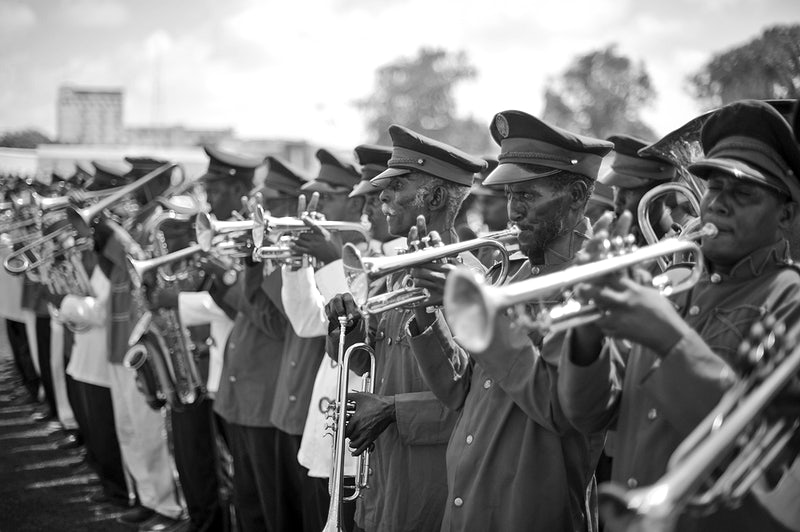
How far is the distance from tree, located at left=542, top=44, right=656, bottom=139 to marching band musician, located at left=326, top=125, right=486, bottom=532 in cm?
5278

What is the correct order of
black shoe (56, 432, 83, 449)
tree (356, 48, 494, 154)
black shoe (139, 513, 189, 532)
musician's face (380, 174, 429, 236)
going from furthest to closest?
tree (356, 48, 494, 154), black shoe (56, 432, 83, 449), black shoe (139, 513, 189, 532), musician's face (380, 174, 429, 236)

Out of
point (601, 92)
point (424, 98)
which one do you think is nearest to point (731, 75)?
point (601, 92)

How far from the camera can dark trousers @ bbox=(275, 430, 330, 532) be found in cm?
524

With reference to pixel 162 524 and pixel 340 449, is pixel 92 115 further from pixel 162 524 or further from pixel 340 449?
pixel 340 449

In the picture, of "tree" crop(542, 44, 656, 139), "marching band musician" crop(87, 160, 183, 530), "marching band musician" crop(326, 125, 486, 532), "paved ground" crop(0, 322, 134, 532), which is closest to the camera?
"marching band musician" crop(326, 125, 486, 532)

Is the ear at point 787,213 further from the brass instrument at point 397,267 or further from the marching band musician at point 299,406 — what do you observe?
the marching band musician at point 299,406

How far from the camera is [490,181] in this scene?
11.5 feet

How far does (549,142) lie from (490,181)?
12.1 inches

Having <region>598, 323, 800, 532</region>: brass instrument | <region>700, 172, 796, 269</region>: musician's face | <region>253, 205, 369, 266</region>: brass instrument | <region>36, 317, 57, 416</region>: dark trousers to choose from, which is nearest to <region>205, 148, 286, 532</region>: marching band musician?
<region>253, 205, 369, 266</region>: brass instrument

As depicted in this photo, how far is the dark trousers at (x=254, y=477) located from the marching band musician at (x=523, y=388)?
94.6 inches

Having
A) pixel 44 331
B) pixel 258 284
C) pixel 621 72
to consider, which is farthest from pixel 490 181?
pixel 621 72

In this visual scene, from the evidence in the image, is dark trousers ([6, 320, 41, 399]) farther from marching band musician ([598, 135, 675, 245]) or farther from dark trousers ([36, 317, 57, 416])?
marching band musician ([598, 135, 675, 245])

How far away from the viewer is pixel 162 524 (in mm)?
7094

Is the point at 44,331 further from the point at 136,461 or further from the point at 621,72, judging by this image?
the point at 621,72
